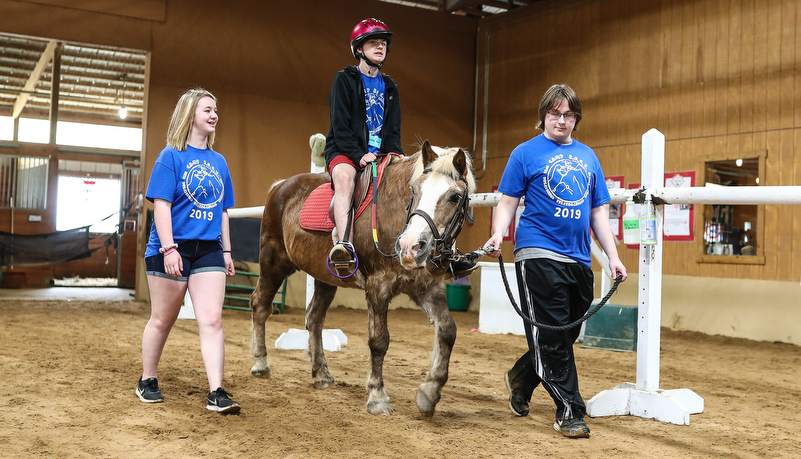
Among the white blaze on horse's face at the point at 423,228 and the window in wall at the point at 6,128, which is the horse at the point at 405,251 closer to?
the white blaze on horse's face at the point at 423,228

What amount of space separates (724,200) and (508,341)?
436 cm

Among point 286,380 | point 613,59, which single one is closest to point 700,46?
point 613,59

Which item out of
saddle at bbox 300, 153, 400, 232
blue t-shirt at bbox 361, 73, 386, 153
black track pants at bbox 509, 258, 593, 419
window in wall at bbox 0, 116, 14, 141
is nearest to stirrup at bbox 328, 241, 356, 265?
saddle at bbox 300, 153, 400, 232

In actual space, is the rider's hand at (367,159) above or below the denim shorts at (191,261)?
above

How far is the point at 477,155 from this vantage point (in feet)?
40.4

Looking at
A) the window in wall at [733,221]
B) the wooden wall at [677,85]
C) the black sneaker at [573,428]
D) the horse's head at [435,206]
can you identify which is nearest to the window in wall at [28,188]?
the wooden wall at [677,85]

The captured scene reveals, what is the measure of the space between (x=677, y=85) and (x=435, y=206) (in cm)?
742

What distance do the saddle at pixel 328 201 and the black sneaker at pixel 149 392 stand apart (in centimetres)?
129

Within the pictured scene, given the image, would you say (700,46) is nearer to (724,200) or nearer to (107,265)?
(724,200)

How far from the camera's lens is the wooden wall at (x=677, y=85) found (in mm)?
8008

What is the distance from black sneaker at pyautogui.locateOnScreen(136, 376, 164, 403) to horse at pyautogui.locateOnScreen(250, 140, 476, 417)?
991mm

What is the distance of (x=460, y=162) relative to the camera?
317cm

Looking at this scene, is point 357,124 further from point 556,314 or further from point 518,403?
point 518,403

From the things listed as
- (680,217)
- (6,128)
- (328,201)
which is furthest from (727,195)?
(6,128)
